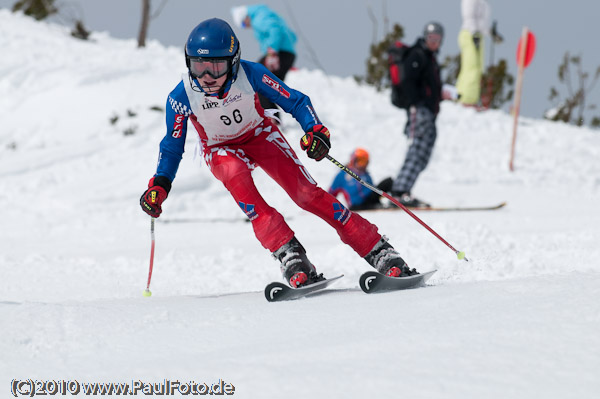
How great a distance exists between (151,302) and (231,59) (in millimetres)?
→ 1341

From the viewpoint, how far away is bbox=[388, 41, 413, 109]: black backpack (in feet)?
25.7

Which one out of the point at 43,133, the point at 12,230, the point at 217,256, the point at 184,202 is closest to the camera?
the point at 217,256

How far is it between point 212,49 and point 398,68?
499 centimetres

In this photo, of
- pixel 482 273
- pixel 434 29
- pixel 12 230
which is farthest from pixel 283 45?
pixel 482 273

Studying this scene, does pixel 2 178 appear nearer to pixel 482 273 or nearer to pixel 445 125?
pixel 482 273

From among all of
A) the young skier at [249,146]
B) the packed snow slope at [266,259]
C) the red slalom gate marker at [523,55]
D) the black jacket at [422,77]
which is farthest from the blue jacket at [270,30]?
the young skier at [249,146]

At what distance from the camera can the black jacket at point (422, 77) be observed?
7789 millimetres

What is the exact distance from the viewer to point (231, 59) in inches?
132

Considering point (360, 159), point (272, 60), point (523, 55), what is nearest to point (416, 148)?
point (360, 159)

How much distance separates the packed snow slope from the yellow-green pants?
1.42 m

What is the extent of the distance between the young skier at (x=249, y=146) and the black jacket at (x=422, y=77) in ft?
14.8

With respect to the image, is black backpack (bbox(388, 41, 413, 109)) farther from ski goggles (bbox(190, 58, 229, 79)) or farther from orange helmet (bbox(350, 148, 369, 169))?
ski goggles (bbox(190, 58, 229, 79))

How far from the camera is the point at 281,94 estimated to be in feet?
11.8

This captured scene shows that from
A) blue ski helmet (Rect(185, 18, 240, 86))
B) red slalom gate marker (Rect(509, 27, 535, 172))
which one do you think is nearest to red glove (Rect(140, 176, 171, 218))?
blue ski helmet (Rect(185, 18, 240, 86))
